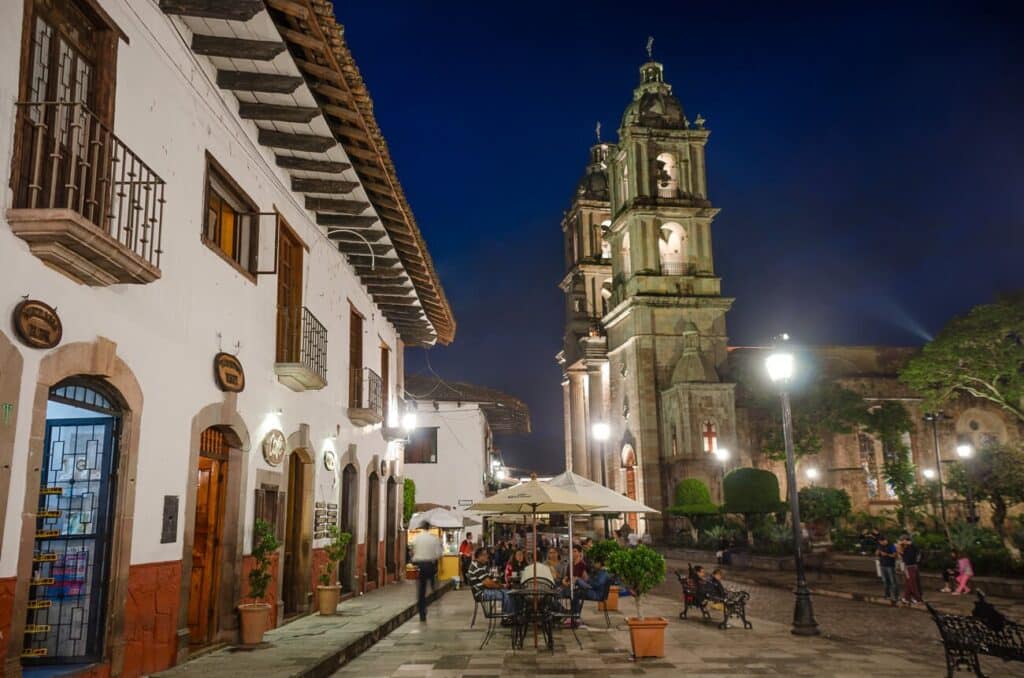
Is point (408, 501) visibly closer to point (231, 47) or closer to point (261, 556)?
point (261, 556)

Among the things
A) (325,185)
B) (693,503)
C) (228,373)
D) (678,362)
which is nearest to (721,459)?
(693,503)

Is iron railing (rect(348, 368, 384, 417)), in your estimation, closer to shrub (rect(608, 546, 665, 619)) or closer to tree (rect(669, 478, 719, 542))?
shrub (rect(608, 546, 665, 619))

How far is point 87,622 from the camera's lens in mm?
7098

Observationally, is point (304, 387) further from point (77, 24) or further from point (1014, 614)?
point (1014, 614)

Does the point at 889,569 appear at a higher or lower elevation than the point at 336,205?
lower

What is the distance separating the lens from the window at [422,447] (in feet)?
120

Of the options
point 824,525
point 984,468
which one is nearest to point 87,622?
point 984,468

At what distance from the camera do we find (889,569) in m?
17.8

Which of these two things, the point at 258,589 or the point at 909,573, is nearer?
the point at 258,589

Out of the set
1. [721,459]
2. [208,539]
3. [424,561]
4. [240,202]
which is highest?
[240,202]

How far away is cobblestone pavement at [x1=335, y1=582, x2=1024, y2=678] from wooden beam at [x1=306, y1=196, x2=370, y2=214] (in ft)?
22.3

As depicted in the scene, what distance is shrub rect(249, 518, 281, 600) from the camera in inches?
391

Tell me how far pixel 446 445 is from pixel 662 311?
53.0 feet

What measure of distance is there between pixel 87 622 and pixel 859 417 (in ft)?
139
